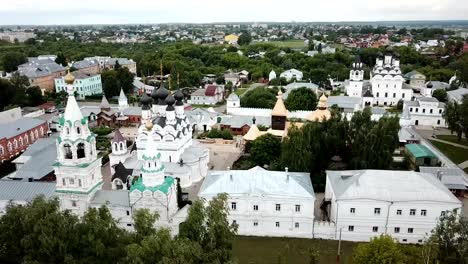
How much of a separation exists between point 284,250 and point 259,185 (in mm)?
4141

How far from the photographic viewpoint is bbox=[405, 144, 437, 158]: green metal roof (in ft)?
117

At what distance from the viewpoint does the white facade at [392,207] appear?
23375mm

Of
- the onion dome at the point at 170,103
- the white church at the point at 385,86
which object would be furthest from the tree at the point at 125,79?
the onion dome at the point at 170,103

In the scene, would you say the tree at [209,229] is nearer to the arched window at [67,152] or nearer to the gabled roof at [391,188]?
the gabled roof at [391,188]

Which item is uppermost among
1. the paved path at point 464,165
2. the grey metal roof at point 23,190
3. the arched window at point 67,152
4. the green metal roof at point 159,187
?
the arched window at point 67,152

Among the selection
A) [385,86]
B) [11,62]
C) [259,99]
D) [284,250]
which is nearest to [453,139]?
[385,86]

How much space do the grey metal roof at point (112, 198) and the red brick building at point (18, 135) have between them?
17215 mm

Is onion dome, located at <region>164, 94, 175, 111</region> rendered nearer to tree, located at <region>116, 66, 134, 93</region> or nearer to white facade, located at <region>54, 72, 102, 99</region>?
tree, located at <region>116, 66, 134, 93</region>

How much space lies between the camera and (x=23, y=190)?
26.6m

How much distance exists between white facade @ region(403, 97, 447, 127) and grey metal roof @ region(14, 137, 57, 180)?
39.1 metres

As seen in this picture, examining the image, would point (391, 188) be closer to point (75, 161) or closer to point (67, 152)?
point (75, 161)

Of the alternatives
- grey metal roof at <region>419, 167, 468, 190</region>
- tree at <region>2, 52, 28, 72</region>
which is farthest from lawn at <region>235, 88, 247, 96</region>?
tree at <region>2, 52, 28, 72</region>

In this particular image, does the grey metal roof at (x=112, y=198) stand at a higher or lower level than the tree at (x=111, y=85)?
lower

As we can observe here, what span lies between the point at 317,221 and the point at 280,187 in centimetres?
312
